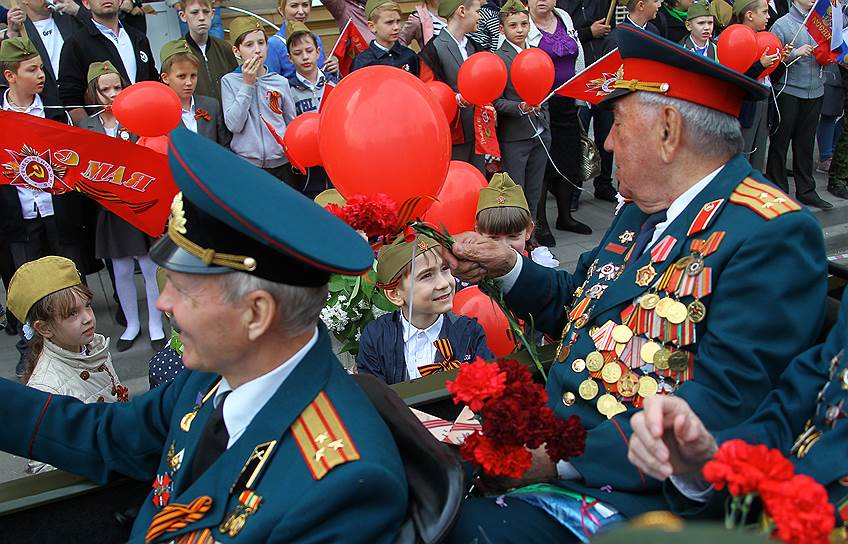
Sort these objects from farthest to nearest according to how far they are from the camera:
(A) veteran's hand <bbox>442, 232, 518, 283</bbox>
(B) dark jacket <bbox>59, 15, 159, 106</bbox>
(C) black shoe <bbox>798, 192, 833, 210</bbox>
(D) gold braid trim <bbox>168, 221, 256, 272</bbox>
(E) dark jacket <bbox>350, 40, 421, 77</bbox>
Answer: (C) black shoe <bbox>798, 192, 833, 210</bbox> → (E) dark jacket <bbox>350, 40, 421, 77</bbox> → (B) dark jacket <bbox>59, 15, 159, 106</bbox> → (A) veteran's hand <bbox>442, 232, 518, 283</bbox> → (D) gold braid trim <bbox>168, 221, 256, 272</bbox>

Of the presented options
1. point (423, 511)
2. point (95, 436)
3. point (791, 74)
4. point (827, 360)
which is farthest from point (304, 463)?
point (791, 74)

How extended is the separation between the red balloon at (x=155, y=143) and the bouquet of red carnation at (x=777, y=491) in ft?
11.4

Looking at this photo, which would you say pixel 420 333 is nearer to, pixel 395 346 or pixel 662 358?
pixel 395 346

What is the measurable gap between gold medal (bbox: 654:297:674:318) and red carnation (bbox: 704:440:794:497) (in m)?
0.81

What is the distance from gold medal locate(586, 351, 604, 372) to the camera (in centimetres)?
226

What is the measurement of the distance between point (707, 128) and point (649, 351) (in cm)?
67

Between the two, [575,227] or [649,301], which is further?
[575,227]

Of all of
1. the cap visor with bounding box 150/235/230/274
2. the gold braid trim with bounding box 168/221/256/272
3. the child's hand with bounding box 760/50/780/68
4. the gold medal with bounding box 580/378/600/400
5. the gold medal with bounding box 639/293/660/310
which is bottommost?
the child's hand with bounding box 760/50/780/68

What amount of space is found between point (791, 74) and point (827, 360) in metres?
6.34

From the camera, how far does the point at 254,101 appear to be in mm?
5312

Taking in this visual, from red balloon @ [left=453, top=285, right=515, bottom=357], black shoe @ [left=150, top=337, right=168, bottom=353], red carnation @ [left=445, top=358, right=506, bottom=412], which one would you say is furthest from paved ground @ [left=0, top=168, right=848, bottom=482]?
red balloon @ [left=453, top=285, right=515, bottom=357]

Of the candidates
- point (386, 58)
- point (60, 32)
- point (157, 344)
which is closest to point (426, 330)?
point (157, 344)

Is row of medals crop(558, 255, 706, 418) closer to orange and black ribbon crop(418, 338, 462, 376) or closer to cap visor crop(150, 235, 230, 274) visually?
orange and black ribbon crop(418, 338, 462, 376)

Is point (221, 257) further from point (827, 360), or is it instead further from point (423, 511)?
point (827, 360)
